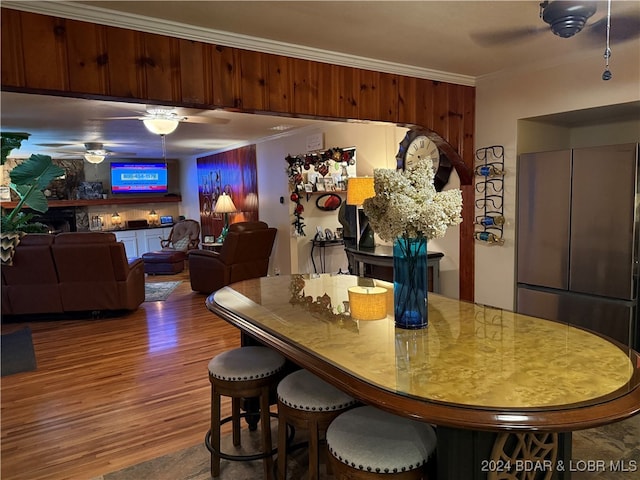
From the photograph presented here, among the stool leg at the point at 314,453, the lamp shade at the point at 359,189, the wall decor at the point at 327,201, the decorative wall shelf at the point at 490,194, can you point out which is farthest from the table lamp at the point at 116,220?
the stool leg at the point at 314,453

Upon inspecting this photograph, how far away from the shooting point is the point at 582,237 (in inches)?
128

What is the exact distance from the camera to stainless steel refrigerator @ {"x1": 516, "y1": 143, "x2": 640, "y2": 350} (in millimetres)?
3016

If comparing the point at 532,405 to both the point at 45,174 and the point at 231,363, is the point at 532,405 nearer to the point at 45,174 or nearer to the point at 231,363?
the point at 231,363

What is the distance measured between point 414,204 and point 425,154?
117 inches

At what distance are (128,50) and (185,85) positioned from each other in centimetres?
34

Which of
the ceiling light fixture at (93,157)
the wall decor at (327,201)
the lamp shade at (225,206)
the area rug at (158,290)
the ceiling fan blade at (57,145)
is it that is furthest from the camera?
the lamp shade at (225,206)

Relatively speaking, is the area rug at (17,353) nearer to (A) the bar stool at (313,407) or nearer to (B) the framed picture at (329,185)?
(A) the bar stool at (313,407)

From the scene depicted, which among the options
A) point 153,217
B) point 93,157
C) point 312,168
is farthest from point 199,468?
point 153,217

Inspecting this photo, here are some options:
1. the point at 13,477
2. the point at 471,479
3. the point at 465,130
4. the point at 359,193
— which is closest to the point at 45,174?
the point at 13,477

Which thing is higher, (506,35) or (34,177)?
(506,35)

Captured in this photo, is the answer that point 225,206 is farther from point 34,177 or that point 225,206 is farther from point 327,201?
point 34,177

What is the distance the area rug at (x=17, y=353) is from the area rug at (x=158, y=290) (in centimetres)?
171

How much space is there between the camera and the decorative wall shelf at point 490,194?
3863mm

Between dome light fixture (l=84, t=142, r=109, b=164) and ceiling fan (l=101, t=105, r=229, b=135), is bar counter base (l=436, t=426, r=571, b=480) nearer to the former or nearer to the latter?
ceiling fan (l=101, t=105, r=229, b=135)
